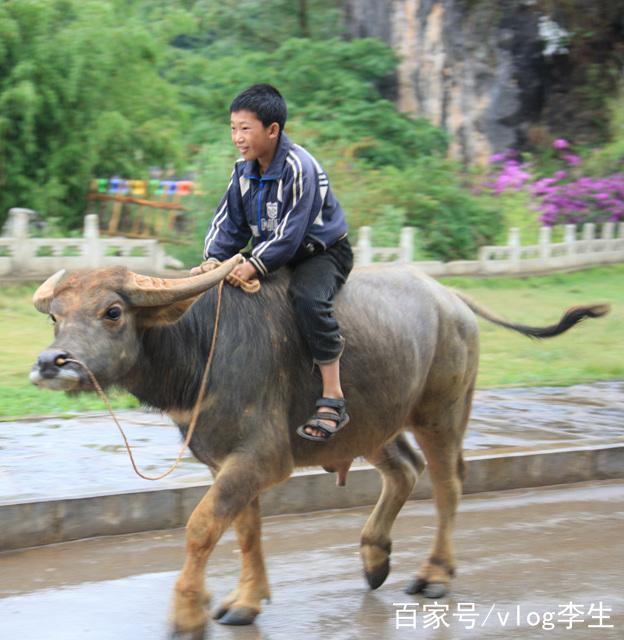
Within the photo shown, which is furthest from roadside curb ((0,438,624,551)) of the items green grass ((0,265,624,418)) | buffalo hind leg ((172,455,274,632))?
green grass ((0,265,624,418))

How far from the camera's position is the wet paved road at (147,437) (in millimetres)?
6418

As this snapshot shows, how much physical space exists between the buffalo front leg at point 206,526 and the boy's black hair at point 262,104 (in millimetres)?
1414

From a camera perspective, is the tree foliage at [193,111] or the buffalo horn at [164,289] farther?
the tree foliage at [193,111]

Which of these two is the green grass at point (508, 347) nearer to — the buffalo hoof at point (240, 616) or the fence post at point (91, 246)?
the fence post at point (91, 246)

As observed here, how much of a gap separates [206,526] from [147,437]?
3.58 meters

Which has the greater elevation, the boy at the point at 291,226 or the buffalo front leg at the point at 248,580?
the boy at the point at 291,226

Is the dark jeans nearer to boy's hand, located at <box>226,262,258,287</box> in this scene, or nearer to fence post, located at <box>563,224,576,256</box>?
boy's hand, located at <box>226,262,258,287</box>

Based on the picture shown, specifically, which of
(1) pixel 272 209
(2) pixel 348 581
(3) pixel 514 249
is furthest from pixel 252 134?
(3) pixel 514 249

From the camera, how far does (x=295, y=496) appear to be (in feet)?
21.8

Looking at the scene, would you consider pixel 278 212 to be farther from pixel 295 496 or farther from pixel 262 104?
pixel 295 496

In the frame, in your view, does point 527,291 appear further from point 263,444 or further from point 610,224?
point 263,444

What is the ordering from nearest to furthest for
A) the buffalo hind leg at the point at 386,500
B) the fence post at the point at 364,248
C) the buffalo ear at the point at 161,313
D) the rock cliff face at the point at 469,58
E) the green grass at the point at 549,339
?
the buffalo ear at the point at 161,313 < the buffalo hind leg at the point at 386,500 < the green grass at the point at 549,339 < the fence post at the point at 364,248 < the rock cliff face at the point at 469,58

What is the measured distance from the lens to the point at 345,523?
6.48 m

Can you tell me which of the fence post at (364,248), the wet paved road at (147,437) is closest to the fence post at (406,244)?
the fence post at (364,248)
